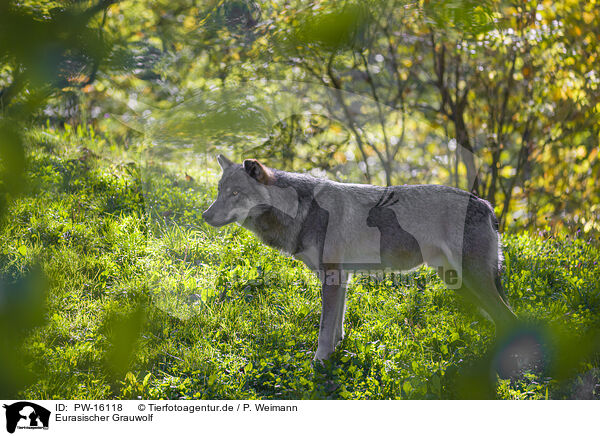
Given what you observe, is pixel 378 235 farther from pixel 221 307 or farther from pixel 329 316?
pixel 221 307

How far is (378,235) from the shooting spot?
3887 mm

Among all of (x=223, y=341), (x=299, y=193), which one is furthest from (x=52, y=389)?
(x=299, y=193)

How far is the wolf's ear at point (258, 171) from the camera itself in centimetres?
328

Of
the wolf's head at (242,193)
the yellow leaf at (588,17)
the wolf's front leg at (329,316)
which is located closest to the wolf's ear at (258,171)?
the wolf's head at (242,193)

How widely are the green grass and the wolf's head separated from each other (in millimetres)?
522
